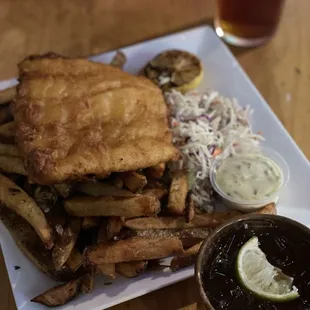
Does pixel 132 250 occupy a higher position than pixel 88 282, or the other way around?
pixel 132 250

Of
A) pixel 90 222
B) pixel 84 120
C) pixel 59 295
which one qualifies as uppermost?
pixel 84 120

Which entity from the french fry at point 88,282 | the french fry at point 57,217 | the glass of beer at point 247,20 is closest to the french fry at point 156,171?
the french fry at point 57,217

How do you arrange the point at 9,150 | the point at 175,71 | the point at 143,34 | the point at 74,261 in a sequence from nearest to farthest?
1. the point at 74,261
2. the point at 9,150
3. the point at 175,71
4. the point at 143,34

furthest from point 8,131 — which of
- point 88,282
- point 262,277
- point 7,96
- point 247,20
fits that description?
point 247,20

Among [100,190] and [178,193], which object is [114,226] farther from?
[178,193]

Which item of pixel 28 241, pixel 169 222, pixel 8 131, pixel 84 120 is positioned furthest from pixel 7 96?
pixel 169 222

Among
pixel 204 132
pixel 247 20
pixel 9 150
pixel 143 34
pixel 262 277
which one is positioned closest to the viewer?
pixel 262 277

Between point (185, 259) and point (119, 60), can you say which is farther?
point (119, 60)
